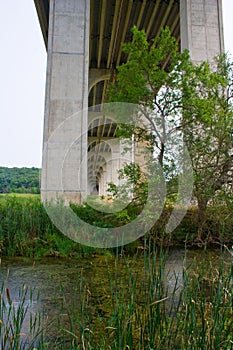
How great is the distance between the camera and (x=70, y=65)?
7074mm

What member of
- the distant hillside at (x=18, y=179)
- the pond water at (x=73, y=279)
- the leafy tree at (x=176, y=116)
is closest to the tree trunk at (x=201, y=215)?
the leafy tree at (x=176, y=116)

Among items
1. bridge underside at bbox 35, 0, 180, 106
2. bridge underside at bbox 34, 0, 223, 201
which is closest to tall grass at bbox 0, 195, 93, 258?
bridge underside at bbox 34, 0, 223, 201

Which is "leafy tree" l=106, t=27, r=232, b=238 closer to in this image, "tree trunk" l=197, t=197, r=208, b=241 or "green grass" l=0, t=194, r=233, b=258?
"tree trunk" l=197, t=197, r=208, b=241

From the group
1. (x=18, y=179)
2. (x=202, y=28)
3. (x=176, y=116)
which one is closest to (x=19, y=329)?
(x=176, y=116)

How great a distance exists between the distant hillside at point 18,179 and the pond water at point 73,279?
5994mm

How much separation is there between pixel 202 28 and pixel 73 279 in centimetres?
653

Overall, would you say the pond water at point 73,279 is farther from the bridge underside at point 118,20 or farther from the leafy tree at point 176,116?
the bridge underside at point 118,20

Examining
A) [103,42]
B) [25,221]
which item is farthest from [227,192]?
[103,42]

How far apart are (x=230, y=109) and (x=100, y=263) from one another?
292cm

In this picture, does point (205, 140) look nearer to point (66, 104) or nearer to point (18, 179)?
point (66, 104)

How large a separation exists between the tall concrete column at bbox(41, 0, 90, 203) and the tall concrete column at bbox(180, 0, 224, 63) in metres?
2.15

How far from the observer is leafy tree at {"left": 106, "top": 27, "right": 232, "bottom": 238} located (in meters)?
4.48

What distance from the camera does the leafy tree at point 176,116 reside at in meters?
4.48

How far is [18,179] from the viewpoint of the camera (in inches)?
411
